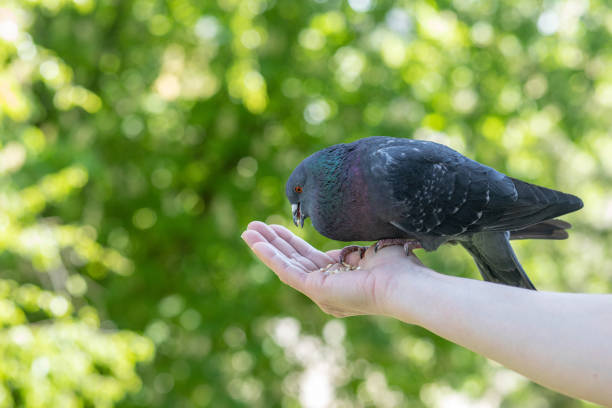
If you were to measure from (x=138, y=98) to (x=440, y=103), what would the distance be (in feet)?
7.64

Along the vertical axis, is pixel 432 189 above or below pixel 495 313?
above

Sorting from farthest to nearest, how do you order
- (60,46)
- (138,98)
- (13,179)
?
(138,98), (60,46), (13,179)

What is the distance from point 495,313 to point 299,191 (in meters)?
1.16

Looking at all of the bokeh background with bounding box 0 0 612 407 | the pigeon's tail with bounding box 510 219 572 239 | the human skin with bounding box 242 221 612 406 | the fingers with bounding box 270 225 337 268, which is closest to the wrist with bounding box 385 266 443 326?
the human skin with bounding box 242 221 612 406

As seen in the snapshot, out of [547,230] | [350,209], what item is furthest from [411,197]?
[547,230]

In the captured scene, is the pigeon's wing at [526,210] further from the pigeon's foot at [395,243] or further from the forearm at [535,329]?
the forearm at [535,329]

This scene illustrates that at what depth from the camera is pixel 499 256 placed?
8.39 feet

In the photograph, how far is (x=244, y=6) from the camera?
152 inches

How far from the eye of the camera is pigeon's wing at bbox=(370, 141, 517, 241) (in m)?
2.24

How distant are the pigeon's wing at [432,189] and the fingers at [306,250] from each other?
0.46 m

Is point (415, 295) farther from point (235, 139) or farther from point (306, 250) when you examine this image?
point (235, 139)

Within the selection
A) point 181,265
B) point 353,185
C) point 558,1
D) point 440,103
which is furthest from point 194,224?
point 558,1

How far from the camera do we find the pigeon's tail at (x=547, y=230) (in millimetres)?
2523

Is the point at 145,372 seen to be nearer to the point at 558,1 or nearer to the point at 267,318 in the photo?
the point at 267,318
